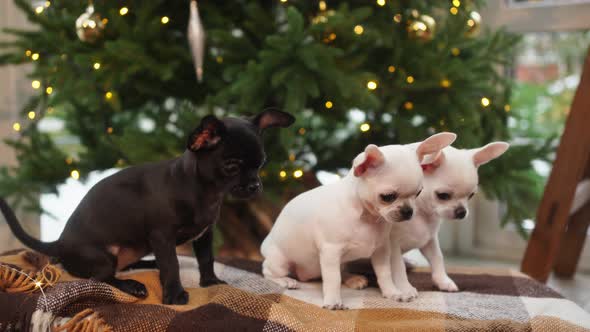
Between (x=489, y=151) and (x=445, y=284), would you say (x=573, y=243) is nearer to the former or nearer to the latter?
(x=445, y=284)

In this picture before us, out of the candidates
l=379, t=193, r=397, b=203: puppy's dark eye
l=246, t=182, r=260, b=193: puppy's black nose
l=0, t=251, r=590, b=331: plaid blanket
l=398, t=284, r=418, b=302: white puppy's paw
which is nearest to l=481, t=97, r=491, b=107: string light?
l=0, t=251, r=590, b=331: plaid blanket

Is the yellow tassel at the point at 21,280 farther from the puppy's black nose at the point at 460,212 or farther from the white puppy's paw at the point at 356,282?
the puppy's black nose at the point at 460,212

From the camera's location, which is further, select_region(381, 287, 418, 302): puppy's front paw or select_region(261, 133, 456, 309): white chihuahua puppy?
select_region(381, 287, 418, 302): puppy's front paw

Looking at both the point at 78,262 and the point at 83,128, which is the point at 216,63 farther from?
the point at 78,262

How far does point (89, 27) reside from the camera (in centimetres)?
167

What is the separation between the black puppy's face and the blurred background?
0.57m

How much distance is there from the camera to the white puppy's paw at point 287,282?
1.26 metres

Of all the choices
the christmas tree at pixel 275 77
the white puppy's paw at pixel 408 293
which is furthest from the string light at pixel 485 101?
the white puppy's paw at pixel 408 293

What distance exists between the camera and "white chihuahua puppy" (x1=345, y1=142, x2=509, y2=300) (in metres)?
1.15

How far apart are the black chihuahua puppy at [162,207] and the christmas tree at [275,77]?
0.55m

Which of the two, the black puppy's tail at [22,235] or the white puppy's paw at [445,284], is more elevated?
the black puppy's tail at [22,235]

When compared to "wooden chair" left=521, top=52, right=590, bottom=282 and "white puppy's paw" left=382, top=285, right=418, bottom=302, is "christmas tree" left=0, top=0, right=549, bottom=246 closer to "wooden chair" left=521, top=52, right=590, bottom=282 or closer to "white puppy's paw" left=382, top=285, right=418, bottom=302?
"wooden chair" left=521, top=52, right=590, bottom=282

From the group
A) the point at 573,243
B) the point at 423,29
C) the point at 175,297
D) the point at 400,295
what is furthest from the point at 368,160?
the point at 573,243

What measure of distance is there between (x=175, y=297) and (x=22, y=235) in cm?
32
